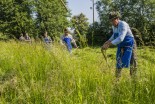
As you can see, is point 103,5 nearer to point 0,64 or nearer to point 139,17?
point 139,17

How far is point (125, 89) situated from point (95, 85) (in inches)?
15.5

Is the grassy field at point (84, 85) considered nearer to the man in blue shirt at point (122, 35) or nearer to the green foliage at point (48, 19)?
the green foliage at point (48, 19)

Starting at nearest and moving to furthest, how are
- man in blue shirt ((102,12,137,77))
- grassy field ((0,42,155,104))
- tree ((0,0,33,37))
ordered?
grassy field ((0,42,155,104)) → man in blue shirt ((102,12,137,77)) → tree ((0,0,33,37))

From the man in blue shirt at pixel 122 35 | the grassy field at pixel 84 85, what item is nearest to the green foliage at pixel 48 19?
the man in blue shirt at pixel 122 35

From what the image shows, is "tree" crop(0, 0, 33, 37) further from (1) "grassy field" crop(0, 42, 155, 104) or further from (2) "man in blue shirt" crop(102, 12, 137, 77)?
(1) "grassy field" crop(0, 42, 155, 104)

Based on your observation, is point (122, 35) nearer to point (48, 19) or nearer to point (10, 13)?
point (48, 19)

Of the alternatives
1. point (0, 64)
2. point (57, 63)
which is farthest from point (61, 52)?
point (0, 64)

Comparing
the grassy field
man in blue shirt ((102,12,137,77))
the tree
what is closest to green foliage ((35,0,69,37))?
man in blue shirt ((102,12,137,77))

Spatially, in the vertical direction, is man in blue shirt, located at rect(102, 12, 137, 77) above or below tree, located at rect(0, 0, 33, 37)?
above

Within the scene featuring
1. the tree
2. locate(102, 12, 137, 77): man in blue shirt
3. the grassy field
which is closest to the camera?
the grassy field

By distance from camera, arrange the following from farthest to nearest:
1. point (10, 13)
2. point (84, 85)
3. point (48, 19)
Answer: point (10, 13), point (48, 19), point (84, 85)

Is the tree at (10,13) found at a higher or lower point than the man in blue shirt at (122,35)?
lower

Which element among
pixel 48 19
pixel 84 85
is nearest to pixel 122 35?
pixel 48 19

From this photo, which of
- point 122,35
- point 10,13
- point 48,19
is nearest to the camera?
point 122,35
